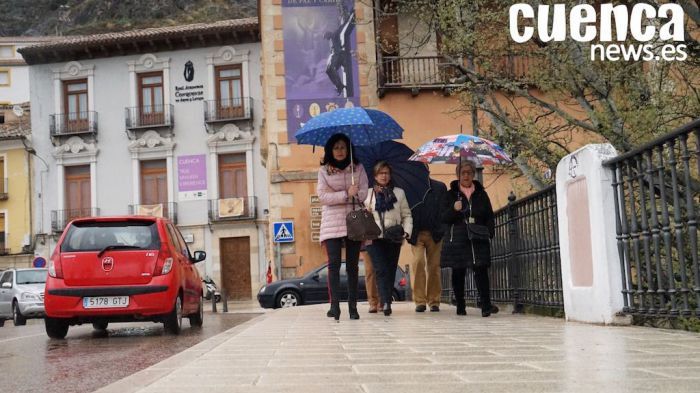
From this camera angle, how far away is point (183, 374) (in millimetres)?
4363

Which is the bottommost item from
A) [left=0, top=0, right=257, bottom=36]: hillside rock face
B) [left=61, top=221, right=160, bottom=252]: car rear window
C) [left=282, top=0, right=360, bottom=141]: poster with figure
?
[left=61, top=221, right=160, bottom=252]: car rear window

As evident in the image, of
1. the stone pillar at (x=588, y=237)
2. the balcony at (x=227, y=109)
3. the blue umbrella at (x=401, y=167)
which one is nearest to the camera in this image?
the stone pillar at (x=588, y=237)

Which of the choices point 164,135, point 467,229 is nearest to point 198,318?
point 467,229

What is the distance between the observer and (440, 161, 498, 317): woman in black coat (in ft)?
31.5

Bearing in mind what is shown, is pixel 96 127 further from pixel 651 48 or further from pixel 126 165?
pixel 651 48

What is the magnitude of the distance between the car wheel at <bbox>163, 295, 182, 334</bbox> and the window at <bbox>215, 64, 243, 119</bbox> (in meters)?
27.3

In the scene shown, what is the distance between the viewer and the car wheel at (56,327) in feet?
33.6

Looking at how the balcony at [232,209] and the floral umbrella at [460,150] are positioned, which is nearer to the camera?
the floral umbrella at [460,150]

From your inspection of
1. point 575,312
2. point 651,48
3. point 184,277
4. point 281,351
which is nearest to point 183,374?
point 281,351

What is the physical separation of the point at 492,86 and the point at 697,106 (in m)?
2.76

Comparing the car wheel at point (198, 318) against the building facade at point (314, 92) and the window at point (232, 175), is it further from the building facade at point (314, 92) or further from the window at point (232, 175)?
the window at point (232, 175)

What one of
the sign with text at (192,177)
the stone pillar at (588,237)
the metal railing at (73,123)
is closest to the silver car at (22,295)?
the sign with text at (192,177)

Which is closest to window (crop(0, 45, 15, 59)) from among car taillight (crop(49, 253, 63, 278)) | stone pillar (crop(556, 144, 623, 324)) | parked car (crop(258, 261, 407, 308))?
parked car (crop(258, 261, 407, 308))

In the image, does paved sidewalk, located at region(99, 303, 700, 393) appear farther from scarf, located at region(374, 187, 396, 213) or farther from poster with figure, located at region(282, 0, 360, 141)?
poster with figure, located at region(282, 0, 360, 141)
